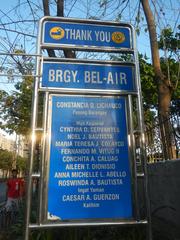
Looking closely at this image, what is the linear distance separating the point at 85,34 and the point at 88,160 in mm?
1603

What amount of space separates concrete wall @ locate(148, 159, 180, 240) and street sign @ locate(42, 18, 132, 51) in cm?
201

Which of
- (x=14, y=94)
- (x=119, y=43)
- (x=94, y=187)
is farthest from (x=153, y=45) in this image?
(x=14, y=94)

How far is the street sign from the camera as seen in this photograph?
398 centimetres

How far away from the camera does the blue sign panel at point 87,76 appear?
3820 millimetres

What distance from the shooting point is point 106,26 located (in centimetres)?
413

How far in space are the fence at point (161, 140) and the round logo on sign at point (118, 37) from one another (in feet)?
5.68

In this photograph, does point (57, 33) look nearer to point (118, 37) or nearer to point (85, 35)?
point (85, 35)

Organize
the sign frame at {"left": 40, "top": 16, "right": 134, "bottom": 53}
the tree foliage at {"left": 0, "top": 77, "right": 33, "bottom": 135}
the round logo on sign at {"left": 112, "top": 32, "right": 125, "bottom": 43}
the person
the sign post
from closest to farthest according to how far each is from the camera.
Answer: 1. the sign post
2. the sign frame at {"left": 40, "top": 16, "right": 134, "bottom": 53}
3. the round logo on sign at {"left": 112, "top": 32, "right": 125, "bottom": 43}
4. the person
5. the tree foliage at {"left": 0, "top": 77, "right": 33, "bottom": 135}

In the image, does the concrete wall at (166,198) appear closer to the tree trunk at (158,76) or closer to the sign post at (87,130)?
the sign post at (87,130)

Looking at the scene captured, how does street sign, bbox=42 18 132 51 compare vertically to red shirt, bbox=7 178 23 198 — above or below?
above

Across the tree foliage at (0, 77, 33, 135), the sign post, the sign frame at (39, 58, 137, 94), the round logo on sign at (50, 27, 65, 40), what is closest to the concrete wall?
the sign post

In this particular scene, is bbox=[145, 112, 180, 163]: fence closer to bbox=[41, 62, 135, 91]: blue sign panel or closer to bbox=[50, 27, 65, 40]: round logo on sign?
bbox=[41, 62, 135, 91]: blue sign panel

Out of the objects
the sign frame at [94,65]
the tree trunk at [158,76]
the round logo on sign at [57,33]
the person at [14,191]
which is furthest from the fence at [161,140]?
the person at [14,191]

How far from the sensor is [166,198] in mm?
5168
